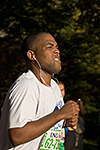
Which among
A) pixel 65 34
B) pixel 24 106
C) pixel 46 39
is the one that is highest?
pixel 46 39

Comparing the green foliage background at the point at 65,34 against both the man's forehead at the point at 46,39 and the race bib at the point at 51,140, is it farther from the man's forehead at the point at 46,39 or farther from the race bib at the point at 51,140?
the race bib at the point at 51,140

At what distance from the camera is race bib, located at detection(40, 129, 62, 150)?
88.7 inches

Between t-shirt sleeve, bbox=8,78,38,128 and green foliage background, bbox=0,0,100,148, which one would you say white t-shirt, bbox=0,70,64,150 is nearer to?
t-shirt sleeve, bbox=8,78,38,128

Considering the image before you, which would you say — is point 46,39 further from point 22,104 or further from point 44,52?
point 22,104

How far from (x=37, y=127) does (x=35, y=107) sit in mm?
163

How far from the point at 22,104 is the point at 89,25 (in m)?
8.16

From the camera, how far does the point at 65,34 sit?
9.52 meters

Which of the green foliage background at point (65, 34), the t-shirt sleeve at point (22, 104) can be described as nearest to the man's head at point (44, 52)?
the t-shirt sleeve at point (22, 104)

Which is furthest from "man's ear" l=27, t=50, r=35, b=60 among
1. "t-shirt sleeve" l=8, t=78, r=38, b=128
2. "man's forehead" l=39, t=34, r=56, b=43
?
"t-shirt sleeve" l=8, t=78, r=38, b=128

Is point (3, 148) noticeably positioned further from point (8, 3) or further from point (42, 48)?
point (8, 3)

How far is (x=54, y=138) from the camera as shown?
7.73 ft

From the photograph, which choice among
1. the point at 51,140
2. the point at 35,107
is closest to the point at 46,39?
the point at 35,107

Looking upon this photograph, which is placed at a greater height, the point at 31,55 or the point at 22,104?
the point at 31,55

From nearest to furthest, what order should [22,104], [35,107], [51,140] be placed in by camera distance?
[22,104]
[35,107]
[51,140]
